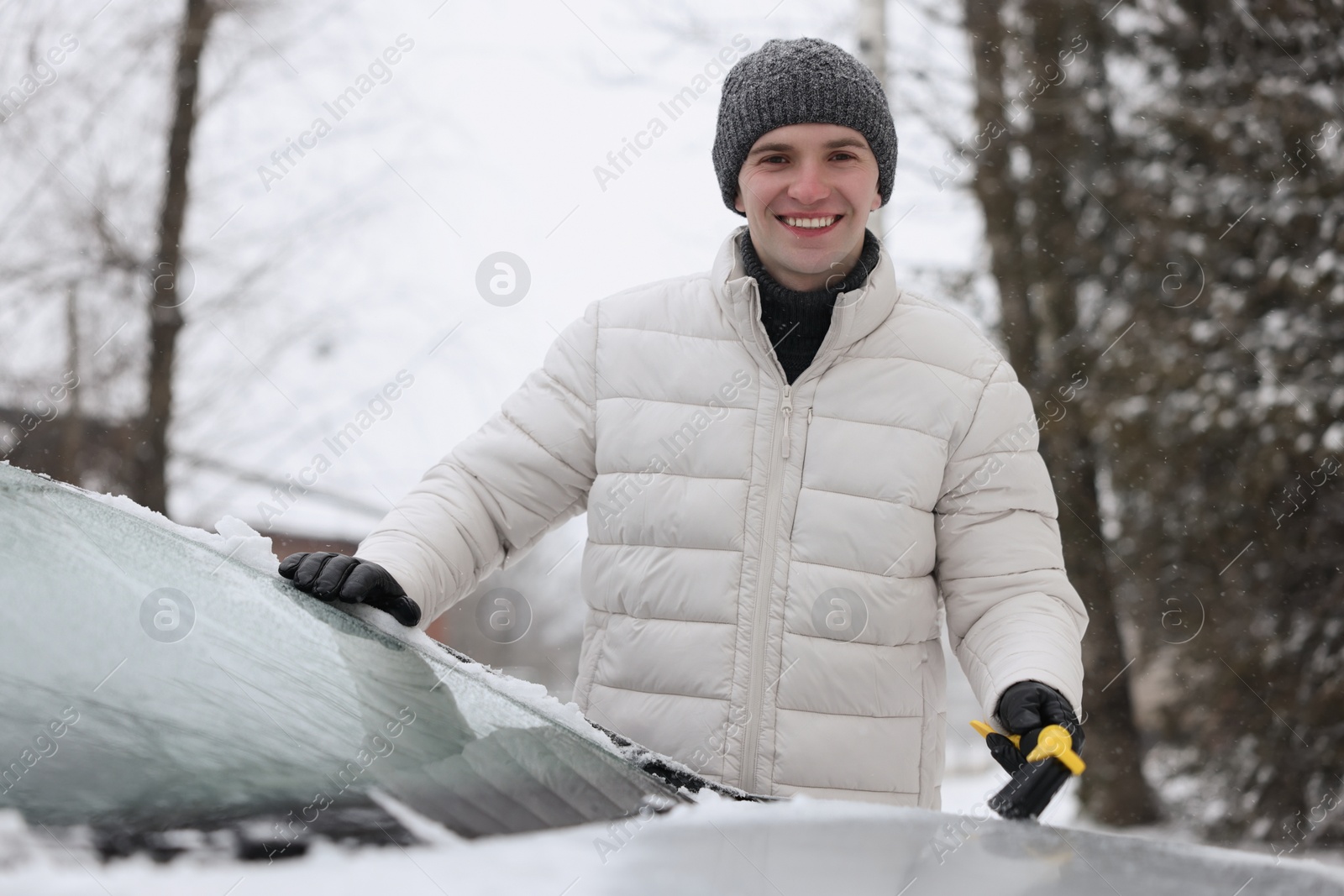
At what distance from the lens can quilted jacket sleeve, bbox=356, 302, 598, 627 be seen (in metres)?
1.88

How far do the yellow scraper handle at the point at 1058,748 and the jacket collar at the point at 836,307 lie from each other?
26.5 inches

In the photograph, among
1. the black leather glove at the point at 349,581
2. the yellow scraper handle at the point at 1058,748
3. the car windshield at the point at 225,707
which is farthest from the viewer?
the black leather glove at the point at 349,581

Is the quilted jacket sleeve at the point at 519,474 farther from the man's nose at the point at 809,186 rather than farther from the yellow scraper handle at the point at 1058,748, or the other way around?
the yellow scraper handle at the point at 1058,748

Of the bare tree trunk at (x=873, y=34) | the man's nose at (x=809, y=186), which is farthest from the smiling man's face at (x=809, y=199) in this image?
the bare tree trunk at (x=873, y=34)

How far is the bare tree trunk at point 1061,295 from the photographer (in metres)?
5.95

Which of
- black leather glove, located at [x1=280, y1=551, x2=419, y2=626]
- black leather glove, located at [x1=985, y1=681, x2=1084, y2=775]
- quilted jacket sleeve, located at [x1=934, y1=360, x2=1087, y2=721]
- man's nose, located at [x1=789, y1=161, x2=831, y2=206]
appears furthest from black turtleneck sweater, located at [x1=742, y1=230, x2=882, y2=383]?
black leather glove, located at [x1=280, y1=551, x2=419, y2=626]

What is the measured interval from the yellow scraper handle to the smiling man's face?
794 mm

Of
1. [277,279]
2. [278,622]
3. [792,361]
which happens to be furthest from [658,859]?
[277,279]

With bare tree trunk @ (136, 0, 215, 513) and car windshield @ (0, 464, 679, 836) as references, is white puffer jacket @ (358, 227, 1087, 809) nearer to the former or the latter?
car windshield @ (0, 464, 679, 836)

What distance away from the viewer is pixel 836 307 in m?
1.86

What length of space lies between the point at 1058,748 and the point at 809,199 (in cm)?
92

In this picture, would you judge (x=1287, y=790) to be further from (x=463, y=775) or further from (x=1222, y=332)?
(x=463, y=775)

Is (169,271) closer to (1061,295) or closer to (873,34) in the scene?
(873,34)

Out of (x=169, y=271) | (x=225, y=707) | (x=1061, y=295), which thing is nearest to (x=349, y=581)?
(x=225, y=707)
